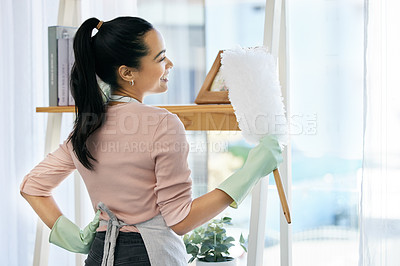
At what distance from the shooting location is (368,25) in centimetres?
150

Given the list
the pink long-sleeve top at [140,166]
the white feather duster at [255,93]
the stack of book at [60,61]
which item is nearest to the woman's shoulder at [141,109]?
the pink long-sleeve top at [140,166]

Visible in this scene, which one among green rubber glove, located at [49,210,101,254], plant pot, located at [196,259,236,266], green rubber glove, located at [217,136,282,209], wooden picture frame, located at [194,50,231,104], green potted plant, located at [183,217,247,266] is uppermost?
wooden picture frame, located at [194,50,231,104]

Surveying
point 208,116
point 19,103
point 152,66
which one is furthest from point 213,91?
point 19,103

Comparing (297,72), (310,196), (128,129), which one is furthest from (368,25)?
(128,129)

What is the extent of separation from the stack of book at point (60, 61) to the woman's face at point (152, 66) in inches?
31.3

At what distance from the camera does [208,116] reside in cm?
159

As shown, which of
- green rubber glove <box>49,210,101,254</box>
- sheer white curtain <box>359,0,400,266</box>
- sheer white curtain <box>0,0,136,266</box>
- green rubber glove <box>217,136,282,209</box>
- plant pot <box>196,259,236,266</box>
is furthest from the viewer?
sheer white curtain <box>0,0,136,266</box>

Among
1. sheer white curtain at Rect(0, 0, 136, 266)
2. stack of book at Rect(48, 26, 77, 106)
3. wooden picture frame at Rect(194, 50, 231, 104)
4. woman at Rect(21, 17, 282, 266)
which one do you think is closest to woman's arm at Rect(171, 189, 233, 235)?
woman at Rect(21, 17, 282, 266)

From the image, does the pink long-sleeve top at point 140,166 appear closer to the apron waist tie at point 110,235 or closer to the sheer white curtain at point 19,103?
the apron waist tie at point 110,235

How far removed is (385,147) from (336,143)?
0.78 feet

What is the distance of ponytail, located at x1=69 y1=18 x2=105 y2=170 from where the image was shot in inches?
46.6

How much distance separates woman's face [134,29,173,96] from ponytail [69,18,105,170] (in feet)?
0.37

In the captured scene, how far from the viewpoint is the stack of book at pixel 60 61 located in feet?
6.40

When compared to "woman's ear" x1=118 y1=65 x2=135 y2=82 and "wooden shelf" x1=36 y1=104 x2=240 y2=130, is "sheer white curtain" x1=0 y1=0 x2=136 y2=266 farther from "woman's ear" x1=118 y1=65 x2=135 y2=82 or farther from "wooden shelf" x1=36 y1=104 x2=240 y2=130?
"woman's ear" x1=118 y1=65 x2=135 y2=82
